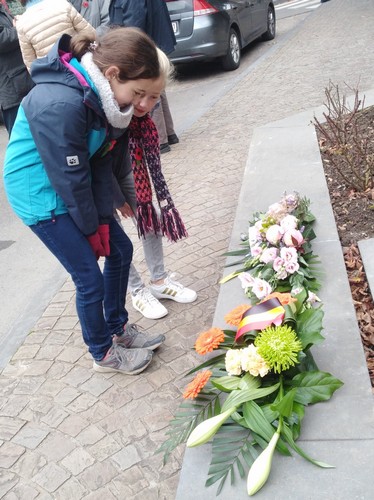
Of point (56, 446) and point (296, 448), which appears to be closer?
point (296, 448)

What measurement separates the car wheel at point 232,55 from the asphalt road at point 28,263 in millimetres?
469

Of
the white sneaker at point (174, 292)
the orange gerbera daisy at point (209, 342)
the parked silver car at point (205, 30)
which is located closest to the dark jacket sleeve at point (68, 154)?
the orange gerbera daisy at point (209, 342)

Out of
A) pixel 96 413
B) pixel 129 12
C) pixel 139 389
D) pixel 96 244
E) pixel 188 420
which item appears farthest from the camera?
pixel 129 12

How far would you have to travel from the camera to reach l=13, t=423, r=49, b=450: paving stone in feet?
8.84

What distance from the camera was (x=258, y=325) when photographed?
231 cm

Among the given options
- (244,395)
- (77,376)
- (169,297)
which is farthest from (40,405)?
(244,395)

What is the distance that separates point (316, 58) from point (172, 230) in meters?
7.34

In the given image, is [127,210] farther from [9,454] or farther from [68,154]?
[9,454]

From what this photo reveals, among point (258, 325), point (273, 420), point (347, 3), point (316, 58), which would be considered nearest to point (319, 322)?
point (258, 325)

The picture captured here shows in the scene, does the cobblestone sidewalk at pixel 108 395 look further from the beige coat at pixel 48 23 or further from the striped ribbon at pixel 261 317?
the beige coat at pixel 48 23

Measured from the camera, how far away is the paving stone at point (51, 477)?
244 cm

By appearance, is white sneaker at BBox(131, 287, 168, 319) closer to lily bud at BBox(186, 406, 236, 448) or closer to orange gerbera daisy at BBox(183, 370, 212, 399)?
orange gerbera daisy at BBox(183, 370, 212, 399)

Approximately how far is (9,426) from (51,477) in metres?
0.47

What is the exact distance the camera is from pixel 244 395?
2.14 m
